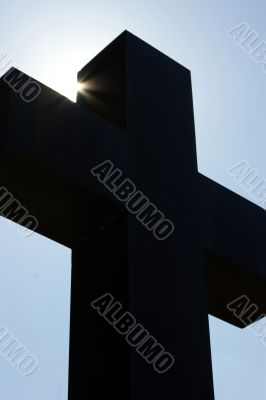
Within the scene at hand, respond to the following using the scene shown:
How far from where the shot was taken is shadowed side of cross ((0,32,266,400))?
351 cm

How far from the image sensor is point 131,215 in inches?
151

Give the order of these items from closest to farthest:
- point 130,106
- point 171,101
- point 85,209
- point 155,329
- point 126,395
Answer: point 126,395 < point 155,329 < point 85,209 < point 130,106 < point 171,101

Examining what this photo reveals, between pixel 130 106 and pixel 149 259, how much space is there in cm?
104

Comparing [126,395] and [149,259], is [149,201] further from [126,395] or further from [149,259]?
[126,395]

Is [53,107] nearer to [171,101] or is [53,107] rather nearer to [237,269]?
[171,101]

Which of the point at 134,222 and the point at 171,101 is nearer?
the point at 134,222

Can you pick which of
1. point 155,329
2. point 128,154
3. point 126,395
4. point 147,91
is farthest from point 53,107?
point 126,395

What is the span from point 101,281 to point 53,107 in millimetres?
954

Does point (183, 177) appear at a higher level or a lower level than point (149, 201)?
higher

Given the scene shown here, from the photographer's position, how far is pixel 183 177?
4.30 m

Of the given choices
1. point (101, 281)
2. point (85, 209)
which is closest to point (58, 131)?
point (85, 209)

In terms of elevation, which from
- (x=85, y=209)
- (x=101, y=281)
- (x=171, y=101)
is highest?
(x=171, y=101)

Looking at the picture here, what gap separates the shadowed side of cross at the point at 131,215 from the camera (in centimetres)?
351

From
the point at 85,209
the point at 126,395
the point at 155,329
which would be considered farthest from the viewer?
the point at 85,209
